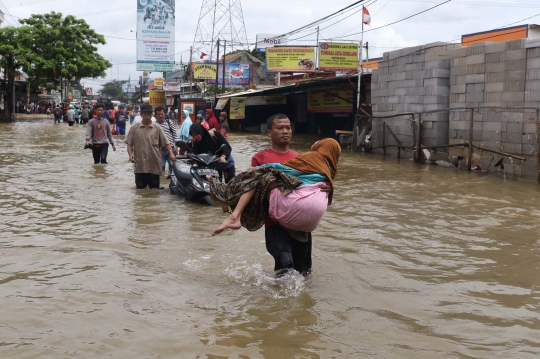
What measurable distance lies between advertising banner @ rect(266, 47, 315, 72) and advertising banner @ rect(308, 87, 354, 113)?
1.75 metres

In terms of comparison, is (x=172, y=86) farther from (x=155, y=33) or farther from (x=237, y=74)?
(x=155, y=33)

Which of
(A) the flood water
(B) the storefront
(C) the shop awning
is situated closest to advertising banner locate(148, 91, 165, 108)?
(B) the storefront

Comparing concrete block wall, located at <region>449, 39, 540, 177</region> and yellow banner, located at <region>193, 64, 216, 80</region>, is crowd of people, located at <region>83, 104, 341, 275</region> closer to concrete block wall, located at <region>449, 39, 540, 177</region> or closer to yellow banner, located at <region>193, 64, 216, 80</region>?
concrete block wall, located at <region>449, 39, 540, 177</region>

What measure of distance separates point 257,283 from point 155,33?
36.2m

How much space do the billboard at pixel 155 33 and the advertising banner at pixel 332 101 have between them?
38.5ft

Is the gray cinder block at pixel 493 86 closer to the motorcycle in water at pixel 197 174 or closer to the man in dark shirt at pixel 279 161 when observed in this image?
the motorcycle in water at pixel 197 174

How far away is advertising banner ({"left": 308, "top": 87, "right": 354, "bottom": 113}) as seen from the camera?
2869 cm

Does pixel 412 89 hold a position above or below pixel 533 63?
below

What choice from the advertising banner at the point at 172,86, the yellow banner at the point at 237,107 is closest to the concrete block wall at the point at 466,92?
the yellow banner at the point at 237,107

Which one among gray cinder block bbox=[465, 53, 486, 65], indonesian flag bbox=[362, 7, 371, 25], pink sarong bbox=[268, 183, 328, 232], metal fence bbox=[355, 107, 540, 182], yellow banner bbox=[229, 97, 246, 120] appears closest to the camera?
pink sarong bbox=[268, 183, 328, 232]

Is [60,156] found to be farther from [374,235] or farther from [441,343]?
[441,343]

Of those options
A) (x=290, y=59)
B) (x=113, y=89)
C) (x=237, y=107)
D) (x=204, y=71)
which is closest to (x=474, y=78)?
(x=290, y=59)

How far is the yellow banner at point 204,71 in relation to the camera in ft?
140

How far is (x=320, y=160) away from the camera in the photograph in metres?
4.41
